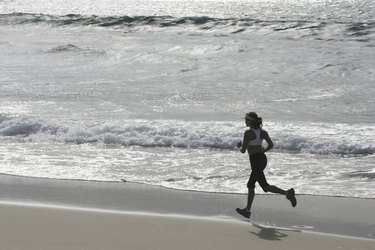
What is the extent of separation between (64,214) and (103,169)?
113 inches

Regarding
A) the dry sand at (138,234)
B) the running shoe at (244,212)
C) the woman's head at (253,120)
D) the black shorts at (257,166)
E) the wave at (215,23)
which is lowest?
the dry sand at (138,234)

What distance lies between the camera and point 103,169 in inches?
A: 440

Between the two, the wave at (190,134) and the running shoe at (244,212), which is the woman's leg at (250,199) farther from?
the wave at (190,134)

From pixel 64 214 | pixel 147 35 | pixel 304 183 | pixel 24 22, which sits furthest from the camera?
pixel 24 22

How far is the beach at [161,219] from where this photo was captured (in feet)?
23.9

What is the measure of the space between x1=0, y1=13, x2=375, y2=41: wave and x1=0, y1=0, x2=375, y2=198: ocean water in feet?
0.66

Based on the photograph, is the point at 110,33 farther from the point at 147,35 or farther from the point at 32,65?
the point at 32,65

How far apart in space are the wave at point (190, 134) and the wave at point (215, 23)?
617 inches

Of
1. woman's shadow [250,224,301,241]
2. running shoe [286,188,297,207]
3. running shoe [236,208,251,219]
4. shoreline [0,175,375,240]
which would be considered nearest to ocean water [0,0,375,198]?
shoreline [0,175,375,240]

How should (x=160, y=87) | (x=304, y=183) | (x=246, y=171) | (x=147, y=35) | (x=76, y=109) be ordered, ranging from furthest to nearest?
1. (x=147, y=35)
2. (x=160, y=87)
3. (x=76, y=109)
4. (x=246, y=171)
5. (x=304, y=183)

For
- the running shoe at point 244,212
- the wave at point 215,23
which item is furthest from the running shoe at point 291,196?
the wave at point 215,23

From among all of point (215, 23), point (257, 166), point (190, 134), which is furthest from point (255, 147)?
point (215, 23)

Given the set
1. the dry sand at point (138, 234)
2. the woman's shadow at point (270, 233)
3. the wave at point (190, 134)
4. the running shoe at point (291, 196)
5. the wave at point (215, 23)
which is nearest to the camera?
the dry sand at point (138, 234)

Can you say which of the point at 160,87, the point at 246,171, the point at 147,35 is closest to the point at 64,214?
the point at 246,171
